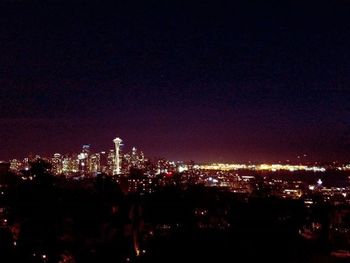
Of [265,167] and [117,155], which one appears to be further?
[265,167]

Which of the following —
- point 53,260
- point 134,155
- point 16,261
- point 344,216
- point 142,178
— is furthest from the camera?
point 134,155

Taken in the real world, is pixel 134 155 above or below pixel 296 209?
above

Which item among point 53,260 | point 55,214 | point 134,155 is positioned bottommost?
point 53,260

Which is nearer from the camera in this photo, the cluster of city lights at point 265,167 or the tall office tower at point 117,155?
the tall office tower at point 117,155

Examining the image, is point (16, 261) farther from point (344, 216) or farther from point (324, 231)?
point (344, 216)

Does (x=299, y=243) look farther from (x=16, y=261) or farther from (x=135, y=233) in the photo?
(x=16, y=261)

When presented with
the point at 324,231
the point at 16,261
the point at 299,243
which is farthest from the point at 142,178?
the point at 16,261

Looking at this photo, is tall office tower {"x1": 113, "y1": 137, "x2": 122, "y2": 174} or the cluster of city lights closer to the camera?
tall office tower {"x1": 113, "y1": 137, "x2": 122, "y2": 174}

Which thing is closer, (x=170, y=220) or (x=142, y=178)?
(x=170, y=220)

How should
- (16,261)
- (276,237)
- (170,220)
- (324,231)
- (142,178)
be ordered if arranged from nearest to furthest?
(16,261), (276,237), (324,231), (170,220), (142,178)
